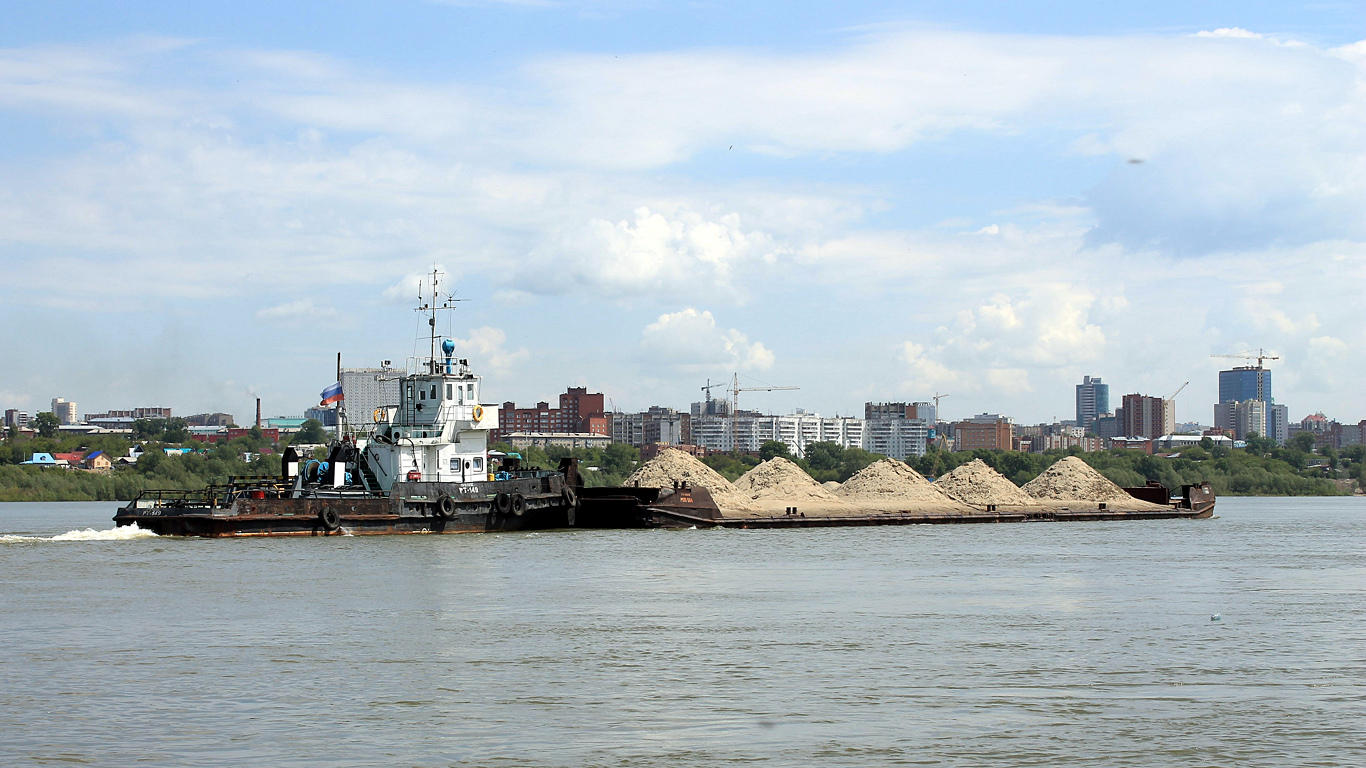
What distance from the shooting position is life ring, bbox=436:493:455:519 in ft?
153

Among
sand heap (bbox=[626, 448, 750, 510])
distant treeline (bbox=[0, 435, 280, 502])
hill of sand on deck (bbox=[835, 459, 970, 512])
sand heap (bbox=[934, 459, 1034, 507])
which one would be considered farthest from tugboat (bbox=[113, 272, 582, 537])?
distant treeline (bbox=[0, 435, 280, 502])

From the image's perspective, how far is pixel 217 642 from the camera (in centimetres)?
2230

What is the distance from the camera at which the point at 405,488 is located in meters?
47.1

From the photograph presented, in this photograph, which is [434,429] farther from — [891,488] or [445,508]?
[891,488]

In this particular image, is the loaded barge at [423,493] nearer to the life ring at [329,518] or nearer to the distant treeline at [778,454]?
the life ring at [329,518]

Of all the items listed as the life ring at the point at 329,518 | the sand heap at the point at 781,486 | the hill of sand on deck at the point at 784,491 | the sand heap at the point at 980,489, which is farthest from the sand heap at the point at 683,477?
the life ring at the point at 329,518

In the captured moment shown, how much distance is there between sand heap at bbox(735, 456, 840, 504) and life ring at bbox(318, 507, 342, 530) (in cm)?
2884

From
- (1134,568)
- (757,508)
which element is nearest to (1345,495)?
(757,508)

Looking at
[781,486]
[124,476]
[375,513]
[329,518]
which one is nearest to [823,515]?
[781,486]

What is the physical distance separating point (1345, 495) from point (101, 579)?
513 feet

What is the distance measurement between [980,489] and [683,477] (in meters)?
20.6

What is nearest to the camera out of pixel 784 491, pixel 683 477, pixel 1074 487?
pixel 683 477

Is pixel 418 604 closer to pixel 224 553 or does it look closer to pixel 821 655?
pixel 821 655

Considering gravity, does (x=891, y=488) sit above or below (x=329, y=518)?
above
